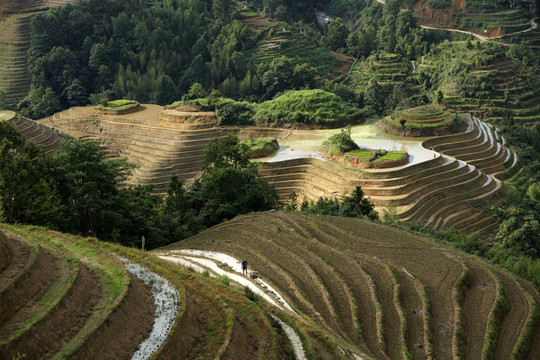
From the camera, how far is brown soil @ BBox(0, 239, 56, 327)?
9.75 m

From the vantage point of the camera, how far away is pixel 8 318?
968 cm

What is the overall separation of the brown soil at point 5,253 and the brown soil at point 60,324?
1267 mm

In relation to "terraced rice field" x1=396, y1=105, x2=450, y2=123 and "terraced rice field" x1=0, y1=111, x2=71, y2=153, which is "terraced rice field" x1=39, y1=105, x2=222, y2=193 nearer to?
"terraced rice field" x1=0, y1=111, x2=71, y2=153

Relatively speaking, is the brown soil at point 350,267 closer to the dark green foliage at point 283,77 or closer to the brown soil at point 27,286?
the brown soil at point 27,286

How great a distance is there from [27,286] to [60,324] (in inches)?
42.4

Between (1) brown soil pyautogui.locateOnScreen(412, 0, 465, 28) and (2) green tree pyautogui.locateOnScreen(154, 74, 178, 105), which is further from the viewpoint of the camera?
(1) brown soil pyautogui.locateOnScreen(412, 0, 465, 28)

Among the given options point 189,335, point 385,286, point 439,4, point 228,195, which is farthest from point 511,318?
point 439,4

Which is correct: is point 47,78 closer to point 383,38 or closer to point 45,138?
point 45,138

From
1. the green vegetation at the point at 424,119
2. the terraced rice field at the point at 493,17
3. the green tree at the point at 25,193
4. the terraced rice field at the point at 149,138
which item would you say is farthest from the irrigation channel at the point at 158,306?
the terraced rice field at the point at 493,17

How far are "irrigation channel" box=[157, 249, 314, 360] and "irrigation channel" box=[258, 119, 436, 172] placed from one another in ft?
45.5

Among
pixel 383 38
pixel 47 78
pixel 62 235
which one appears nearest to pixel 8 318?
pixel 62 235

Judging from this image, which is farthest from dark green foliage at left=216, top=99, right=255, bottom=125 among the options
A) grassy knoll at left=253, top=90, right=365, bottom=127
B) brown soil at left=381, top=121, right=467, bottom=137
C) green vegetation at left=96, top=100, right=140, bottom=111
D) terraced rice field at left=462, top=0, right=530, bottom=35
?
terraced rice field at left=462, top=0, right=530, bottom=35

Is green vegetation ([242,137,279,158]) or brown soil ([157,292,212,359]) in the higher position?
brown soil ([157,292,212,359])

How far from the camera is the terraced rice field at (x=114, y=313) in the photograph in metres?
9.67
